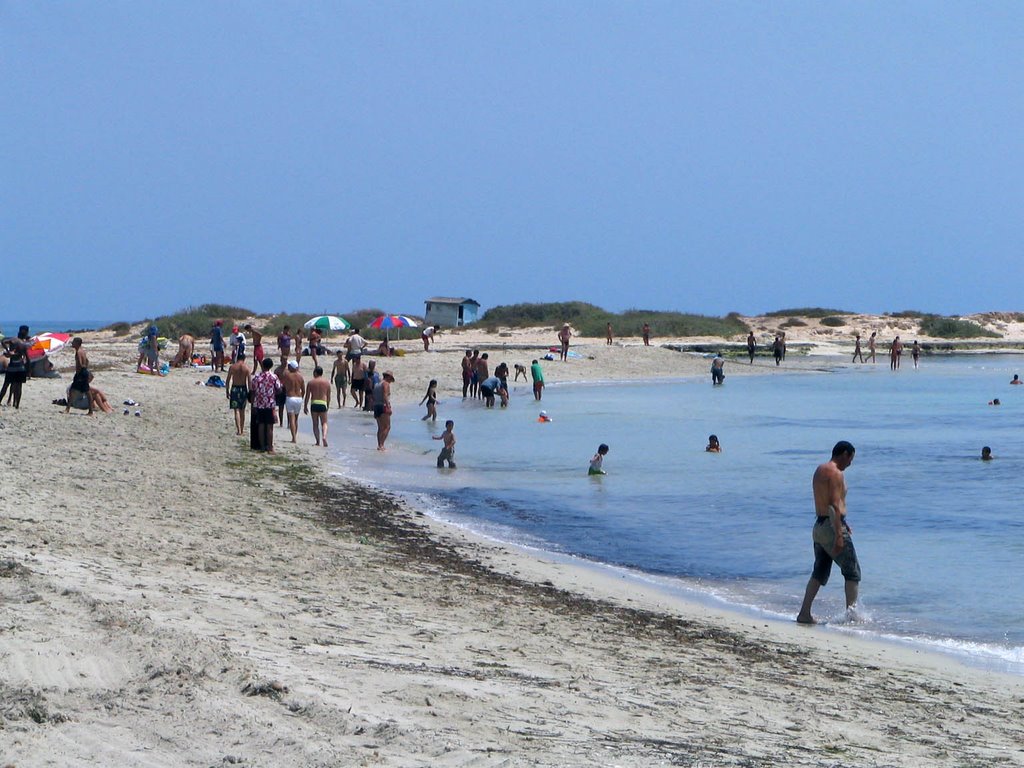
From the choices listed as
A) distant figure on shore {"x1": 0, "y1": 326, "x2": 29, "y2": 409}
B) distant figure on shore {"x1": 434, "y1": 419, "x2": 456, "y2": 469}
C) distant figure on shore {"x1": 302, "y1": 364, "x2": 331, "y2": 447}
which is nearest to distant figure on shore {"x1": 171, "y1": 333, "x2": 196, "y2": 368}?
distant figure on shore {"x1": 0, "y1": 326, "x2": 29, "y2": 409}

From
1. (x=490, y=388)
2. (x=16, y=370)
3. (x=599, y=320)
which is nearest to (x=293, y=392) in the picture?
(x=16, y=370)

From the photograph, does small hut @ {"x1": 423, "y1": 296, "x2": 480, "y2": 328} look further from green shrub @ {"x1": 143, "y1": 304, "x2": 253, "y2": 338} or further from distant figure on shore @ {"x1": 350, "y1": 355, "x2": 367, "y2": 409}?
distant figure on shore @ {"x1": 350, "y1": 355, "x2": 367, "y2": 409}

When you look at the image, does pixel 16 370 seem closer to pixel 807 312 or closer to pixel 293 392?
pixel 293 392

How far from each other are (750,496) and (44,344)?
1650cm

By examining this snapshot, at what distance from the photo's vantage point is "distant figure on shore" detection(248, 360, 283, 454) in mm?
17203

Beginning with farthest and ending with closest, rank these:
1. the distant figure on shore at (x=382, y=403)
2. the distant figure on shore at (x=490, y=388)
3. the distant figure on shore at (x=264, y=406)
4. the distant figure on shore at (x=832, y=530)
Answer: the distant figure on shore at (x=490, y=388)
the distant figure on shore at (x=382, y=403)
the distant figure on shore at (x=264, y=406)
the distant figure on shore at (x=832, y=530)

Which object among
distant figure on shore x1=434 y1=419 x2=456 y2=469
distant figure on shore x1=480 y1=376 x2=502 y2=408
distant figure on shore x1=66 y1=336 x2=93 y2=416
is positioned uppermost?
distant figure on shore x1=66 y1=336 x2=93 y2=416

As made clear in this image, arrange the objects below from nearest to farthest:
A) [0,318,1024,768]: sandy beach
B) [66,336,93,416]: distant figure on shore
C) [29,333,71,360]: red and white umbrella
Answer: [0,318,1024,768]: sandy beach, [66,336,93,416]: distant figure on shore, [29,333,71,360]: red and white umbrella

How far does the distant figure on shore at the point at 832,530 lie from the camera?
910 centimetres

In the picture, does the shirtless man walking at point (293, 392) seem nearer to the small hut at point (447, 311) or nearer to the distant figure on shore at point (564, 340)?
the distant figure on shore at point (564, 340)

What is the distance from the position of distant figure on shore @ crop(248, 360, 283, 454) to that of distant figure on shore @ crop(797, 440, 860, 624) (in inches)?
389

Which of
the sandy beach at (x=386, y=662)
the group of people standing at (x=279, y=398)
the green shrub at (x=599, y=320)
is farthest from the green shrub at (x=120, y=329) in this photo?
the sandy beach at (x=386, y=662)

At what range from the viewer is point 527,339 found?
60312 millimetres

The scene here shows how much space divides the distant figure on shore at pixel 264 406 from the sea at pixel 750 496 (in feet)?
4.75
